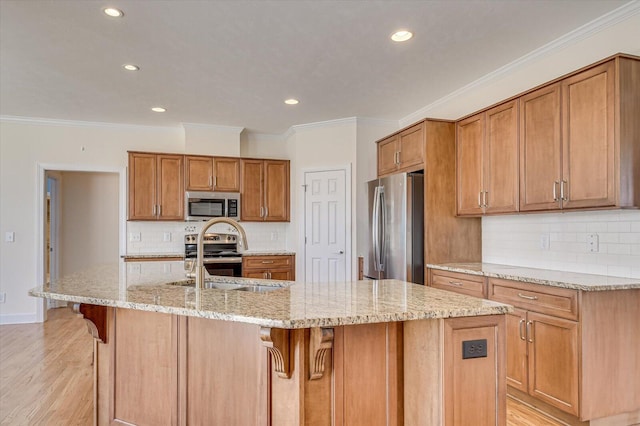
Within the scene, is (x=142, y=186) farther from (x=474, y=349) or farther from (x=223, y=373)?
(x=474, y=349)

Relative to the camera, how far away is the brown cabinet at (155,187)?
16.8 ft

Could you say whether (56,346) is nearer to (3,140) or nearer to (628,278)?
(3,140)

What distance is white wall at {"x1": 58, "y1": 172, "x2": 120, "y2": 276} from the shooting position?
636cm

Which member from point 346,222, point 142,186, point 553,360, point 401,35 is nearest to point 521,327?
point 553,360

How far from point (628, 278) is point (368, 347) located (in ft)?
6.39

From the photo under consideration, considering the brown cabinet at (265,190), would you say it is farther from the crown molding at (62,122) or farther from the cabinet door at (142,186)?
the crown molding at (62,122)

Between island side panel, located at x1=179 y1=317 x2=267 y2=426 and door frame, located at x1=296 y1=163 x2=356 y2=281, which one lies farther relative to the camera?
door frame, located at x1=296 y1=163 x2=356 y2=281

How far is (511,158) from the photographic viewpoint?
313 cm

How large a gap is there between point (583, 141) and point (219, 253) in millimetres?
4288

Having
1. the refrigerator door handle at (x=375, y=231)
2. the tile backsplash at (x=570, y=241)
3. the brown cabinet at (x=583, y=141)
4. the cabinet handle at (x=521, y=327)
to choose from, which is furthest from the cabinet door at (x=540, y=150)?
the refrigerator door handle at (x=375, y=231)

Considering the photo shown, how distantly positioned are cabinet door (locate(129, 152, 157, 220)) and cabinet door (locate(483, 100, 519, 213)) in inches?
159

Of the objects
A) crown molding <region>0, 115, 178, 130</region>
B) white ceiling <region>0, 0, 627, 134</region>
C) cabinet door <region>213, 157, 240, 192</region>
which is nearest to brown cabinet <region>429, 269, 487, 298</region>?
white ceiling <region>0, 0, 627, 134</region>

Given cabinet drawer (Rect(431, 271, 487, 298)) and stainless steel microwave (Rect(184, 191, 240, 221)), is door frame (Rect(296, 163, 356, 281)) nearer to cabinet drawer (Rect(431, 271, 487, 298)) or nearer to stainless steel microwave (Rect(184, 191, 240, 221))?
stainless steel microwave (Rect(184, 191, 240, 221))

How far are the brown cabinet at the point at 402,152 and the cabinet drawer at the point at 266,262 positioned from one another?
5.69 ft
